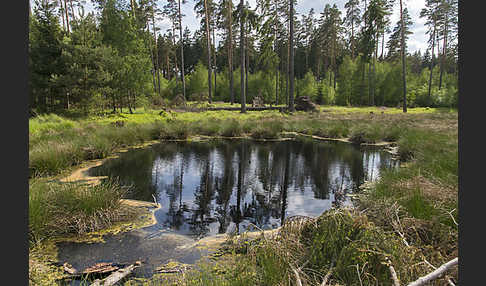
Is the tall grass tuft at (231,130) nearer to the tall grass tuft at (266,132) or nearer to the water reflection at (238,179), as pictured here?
the tall grass tuft at (266,132)

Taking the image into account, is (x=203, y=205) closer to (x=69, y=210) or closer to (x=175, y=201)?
(x=175, y=201)

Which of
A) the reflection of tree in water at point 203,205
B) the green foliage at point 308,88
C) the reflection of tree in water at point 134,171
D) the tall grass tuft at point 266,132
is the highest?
the green foliage at point 308,88

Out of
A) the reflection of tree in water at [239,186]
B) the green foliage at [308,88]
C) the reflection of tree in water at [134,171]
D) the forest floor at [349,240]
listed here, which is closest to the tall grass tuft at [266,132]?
the reflection of tree in water at [239,186]

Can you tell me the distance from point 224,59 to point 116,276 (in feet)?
166

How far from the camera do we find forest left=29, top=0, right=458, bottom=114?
15930 mm

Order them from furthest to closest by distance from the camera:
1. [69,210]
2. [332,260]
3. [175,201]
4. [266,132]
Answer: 1. [266,132]
2. [175,201]
3. [69,210]
4. [332,260]

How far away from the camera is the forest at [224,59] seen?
15.9m

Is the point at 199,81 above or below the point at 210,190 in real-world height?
above

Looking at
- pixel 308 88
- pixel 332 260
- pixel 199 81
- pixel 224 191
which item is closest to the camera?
pixel 332 260

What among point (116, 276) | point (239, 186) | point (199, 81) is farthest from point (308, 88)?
point (116, 276)

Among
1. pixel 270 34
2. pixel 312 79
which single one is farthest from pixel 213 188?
pixel 312 79

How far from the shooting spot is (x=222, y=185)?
720 centimetres

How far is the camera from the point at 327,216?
316 cm

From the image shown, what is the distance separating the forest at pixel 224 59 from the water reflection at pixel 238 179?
8.80m
